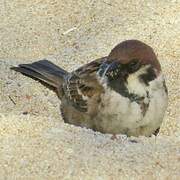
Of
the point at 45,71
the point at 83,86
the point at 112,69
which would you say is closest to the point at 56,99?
→ the point at 45,71

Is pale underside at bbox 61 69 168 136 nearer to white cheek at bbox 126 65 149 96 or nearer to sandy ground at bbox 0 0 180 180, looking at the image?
white cheek at bbox 126 65 149 96

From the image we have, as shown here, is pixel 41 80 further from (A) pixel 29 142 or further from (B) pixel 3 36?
(A) pixel 29 142

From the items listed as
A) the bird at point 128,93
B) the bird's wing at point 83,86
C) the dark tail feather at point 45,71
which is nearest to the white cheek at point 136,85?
the bird at point 128,93

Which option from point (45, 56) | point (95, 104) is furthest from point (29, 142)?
point (45, 56)

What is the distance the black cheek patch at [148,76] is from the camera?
3934mm

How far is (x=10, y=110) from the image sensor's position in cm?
438

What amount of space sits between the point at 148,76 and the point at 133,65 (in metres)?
0.11

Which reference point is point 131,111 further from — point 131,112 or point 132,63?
point 132,63

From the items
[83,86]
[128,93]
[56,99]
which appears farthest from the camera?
[56,99]

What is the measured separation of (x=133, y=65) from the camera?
3926 mm

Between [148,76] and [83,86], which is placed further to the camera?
[83,86]

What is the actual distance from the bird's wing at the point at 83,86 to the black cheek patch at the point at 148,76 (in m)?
0.26

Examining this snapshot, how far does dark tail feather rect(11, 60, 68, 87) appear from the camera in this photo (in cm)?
479

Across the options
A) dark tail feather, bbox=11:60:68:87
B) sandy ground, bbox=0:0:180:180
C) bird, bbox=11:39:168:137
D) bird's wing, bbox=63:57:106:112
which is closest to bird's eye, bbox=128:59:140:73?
bird, bbox=11:39:168:137
